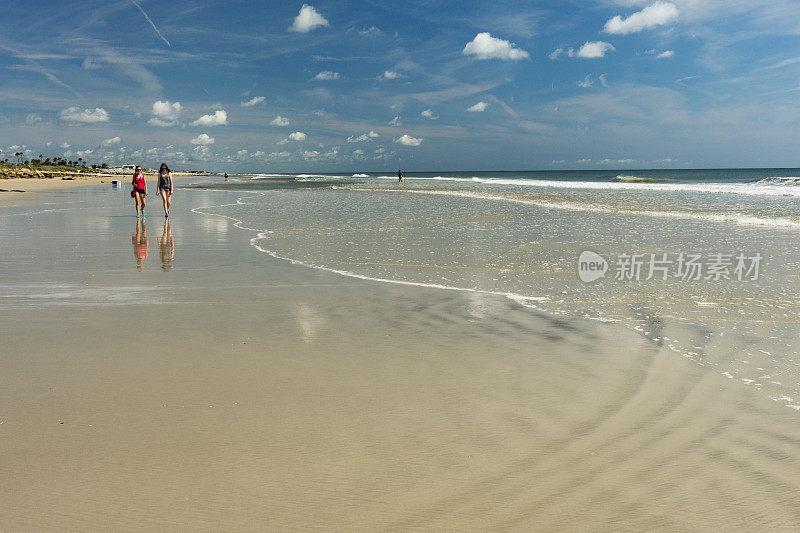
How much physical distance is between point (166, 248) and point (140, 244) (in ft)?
3.54

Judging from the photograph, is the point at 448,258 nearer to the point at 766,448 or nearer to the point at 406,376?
the point at 406,376

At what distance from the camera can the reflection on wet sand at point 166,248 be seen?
946cm

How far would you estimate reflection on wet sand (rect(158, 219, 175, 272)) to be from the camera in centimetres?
946

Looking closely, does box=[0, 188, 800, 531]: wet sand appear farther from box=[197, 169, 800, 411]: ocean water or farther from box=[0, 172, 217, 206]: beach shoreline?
box=[0, 172, 217, 206]: beach shoreline

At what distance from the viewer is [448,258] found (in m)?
10.1

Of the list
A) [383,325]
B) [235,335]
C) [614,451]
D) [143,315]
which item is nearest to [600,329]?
[383,325]

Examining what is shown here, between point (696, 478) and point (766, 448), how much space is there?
610mm

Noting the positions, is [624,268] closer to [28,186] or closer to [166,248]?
[166,248]

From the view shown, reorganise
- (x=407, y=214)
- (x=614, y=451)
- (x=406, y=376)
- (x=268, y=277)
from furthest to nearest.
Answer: (x=407, y=214)
(x=268, y=277)
(x=406, y=376)
(x=614, y=451)

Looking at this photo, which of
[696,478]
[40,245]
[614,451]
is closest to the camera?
[696,478]

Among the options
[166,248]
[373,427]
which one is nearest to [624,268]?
[373,427]

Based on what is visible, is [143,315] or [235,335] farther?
[143,315]

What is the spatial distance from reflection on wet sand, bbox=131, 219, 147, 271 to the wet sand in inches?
149

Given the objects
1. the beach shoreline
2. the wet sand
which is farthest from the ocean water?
the beach shoreline
